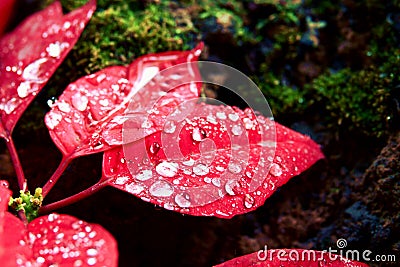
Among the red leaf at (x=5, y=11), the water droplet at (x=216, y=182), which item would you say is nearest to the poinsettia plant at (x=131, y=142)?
the water droplet at (x=216, y=182)

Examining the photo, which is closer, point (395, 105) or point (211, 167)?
point (211, 167)

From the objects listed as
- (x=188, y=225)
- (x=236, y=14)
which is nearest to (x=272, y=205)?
(x=188, y=225)

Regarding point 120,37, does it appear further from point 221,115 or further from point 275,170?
point 275,170

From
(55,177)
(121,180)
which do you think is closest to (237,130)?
(121,180)

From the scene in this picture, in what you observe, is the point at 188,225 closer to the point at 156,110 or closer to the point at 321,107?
the point at 156,110

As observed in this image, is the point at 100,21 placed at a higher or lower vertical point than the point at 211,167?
higher

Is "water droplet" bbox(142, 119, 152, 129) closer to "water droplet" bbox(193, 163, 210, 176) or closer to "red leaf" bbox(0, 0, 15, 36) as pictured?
"water droplet" bbox(193, 163, 210, 176)
